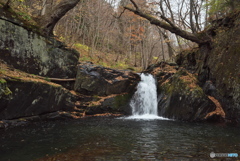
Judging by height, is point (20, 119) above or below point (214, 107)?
below

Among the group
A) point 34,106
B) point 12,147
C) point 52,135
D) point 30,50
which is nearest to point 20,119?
point 34,106

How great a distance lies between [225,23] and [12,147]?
1325cm

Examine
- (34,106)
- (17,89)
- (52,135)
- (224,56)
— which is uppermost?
(224,56)

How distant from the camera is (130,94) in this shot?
1369 centimetres

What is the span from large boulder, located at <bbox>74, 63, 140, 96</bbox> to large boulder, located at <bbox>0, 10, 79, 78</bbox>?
890mm

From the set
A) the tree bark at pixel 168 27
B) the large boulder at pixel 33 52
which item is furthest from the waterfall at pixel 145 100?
the large boulder at pixel 33 52

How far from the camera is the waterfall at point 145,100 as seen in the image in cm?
1270

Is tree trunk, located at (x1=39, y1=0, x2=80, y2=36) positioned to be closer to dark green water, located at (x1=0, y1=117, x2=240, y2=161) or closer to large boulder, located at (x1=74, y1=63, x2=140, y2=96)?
large boulder, located at (x1=74, y1=63, x2=140, y2=96)

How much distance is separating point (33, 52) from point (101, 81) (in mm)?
5230

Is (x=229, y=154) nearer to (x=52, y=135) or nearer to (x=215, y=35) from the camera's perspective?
(x=52, y=135)

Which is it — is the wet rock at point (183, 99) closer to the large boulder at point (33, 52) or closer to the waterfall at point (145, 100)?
the waterfall at point (145, 100)

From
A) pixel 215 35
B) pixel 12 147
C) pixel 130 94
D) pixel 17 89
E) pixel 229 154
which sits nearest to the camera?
pixel 229 154

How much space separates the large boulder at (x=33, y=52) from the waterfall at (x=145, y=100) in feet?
18.2

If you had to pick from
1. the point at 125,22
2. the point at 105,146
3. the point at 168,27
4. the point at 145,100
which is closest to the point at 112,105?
the point at 145,100
